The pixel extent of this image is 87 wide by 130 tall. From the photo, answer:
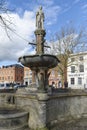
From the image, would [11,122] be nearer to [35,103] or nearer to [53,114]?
[35,103]

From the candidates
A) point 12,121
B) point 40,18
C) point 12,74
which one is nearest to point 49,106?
point 12,121

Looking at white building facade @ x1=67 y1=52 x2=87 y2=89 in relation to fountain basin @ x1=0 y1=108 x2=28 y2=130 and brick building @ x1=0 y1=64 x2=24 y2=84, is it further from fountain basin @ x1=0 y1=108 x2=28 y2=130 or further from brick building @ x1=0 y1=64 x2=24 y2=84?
fountain basin @ x1=0 y1=108 x2=28 y2=130

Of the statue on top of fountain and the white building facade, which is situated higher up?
the statue on top of fountain

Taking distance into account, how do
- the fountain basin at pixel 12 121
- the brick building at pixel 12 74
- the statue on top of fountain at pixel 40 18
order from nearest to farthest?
1. the fountain basin at pixel 12 121
2. the statue on top of fountain at pixel 40 18
3. the brick building at pixel 12 74

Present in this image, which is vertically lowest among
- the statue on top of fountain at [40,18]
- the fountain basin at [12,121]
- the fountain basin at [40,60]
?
the fountain basin at [12,121]

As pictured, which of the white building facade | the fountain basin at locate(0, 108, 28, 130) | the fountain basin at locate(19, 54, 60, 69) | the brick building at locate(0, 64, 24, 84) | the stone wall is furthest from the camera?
the brick building at locate(0, 64, 24, 84)

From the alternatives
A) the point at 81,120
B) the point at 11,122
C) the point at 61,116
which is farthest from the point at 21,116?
the point at 81,120

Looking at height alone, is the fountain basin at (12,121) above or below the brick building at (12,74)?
below

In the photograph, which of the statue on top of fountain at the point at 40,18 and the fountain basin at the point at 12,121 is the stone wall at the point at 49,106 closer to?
the fountain basin at the point at 12,121

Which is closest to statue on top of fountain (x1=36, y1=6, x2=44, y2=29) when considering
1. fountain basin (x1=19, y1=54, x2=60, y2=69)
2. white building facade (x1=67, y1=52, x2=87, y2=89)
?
fountain basin (x1=19, y1=54, x2=60, y2=69)

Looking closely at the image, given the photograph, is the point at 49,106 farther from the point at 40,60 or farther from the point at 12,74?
the point at 12,74

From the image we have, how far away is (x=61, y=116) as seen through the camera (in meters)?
8.57

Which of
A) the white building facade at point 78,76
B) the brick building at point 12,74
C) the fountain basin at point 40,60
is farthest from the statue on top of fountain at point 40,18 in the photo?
the brick building at point 12,74

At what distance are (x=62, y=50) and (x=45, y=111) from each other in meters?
26.6
